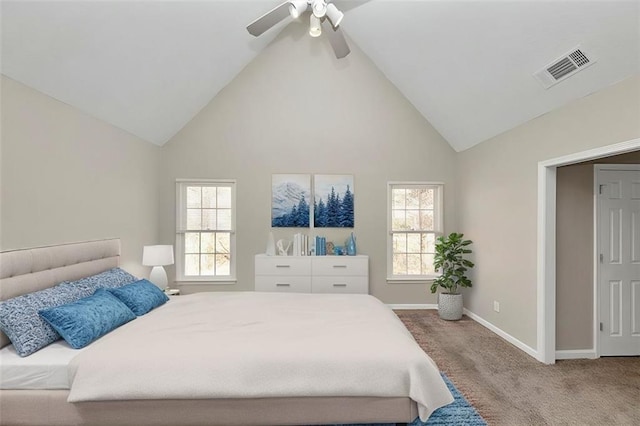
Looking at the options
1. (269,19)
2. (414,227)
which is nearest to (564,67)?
(269,19)

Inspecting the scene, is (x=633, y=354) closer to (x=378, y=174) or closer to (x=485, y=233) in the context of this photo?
(x=485, y=233)

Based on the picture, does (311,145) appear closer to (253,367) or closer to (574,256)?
(574,256)

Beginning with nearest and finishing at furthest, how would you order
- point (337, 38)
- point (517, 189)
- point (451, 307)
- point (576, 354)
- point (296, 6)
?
point (296, 6) < point (337, 38) < point (576, 354) < point (517, 189) < point (451, 307)

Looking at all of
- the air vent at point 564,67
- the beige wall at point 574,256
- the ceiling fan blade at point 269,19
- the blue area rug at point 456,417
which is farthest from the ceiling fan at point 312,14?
the blue area rug at point 456,417

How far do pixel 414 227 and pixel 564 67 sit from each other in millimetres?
3050

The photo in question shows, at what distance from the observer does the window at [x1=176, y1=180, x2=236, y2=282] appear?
17.8 ft

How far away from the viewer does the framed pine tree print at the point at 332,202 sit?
17.7 ft

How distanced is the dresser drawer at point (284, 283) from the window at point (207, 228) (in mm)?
662

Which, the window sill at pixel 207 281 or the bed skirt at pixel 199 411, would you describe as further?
the window sill at pixel 207 281

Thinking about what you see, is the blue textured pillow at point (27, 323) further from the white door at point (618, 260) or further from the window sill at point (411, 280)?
the white door at point (618, 260)

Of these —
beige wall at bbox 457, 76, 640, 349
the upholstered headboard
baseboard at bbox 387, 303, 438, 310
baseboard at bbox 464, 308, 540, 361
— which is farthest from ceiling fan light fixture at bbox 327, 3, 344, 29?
baseboard at bbox 387, 303, 438, 310

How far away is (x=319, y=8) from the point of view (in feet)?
9.16

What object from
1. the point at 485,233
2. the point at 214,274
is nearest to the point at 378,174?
the point at 485,233

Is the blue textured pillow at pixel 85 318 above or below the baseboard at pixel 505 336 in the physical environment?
above
